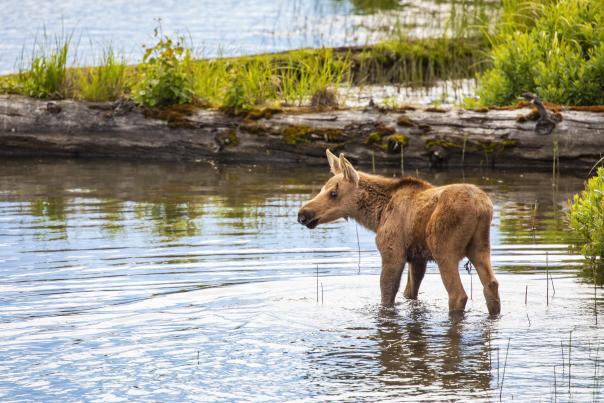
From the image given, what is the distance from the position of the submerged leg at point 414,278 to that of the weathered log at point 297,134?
7.24m

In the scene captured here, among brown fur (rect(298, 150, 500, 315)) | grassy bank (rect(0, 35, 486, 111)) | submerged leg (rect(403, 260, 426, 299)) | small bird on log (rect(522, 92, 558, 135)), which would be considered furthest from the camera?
grassy bank (rect(0, 35, 486, 111))

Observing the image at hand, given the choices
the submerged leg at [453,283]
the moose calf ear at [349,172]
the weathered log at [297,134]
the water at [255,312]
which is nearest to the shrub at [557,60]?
the weathered log at [297,134]

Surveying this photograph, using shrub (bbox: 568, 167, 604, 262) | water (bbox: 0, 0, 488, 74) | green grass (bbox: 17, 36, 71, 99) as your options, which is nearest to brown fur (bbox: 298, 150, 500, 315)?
shrub (bbox: 568, 167, 604, 262)

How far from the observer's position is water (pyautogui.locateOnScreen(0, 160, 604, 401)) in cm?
738

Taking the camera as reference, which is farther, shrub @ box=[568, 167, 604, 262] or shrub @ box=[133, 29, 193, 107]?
shrub @ box=[133, 29, 193, 107]

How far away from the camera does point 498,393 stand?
23.3 feet

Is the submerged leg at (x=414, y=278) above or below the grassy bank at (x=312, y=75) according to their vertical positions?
below

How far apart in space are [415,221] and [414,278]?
0.68m

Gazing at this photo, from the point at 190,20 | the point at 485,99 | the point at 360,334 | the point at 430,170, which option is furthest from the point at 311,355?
the point at 190,20

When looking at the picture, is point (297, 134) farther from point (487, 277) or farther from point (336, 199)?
point (487, 277)

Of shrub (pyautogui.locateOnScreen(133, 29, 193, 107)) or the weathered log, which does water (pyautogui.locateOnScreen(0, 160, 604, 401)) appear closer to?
the weathered log

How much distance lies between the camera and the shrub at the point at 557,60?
1692 cm

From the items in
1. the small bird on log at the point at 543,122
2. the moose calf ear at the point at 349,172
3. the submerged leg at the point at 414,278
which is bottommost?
the submerged leg at the point at 414,278

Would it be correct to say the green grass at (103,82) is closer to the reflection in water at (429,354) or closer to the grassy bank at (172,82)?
the grassy bank at (172,82)
